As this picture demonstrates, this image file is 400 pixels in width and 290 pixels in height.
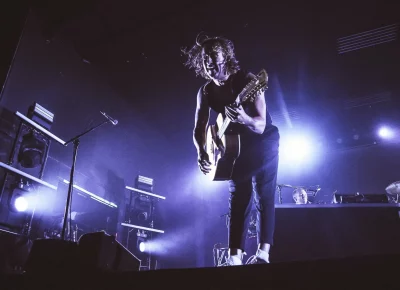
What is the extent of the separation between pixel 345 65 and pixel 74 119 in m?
6.19

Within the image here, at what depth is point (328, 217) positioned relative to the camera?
2967 millimetres

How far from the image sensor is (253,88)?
2.52m

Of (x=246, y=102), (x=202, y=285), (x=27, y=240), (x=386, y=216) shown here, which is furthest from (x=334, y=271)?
(x=27, y=240)

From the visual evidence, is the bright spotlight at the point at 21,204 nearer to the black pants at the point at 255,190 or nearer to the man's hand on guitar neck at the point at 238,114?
the black pants at the point at 255,190

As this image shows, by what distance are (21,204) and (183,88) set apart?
4.65 m

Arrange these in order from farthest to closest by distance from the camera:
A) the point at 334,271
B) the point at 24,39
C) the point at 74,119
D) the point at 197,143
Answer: the point at 74,119, the point at 24,39, the point at 197,143, the point at 334,271

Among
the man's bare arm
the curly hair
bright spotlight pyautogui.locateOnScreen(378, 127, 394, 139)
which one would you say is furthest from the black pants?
bright spotlight pyautogui.locateOnScreen(378, 127, 394, 139)

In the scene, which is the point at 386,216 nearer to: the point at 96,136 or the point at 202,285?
the point at 202,285

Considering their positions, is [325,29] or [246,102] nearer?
[246,102]

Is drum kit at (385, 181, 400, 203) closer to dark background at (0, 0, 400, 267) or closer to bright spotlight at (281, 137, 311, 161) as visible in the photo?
dark background at (0, 0, 400, 267)

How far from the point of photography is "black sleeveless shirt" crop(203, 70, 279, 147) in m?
2.51

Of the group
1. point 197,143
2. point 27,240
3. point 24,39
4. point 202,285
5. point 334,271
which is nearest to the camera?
point 334,271

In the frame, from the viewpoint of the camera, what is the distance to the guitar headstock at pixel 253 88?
2.51m

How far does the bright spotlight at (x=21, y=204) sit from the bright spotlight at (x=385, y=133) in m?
9.12
